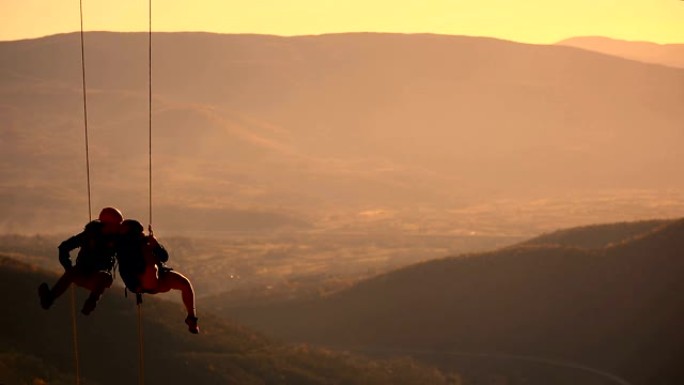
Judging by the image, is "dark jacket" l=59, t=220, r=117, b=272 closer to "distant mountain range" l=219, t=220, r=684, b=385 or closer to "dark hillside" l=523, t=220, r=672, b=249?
"distant mountain range" l=219, t=220, r=684, b=385

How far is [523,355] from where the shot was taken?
81.6m

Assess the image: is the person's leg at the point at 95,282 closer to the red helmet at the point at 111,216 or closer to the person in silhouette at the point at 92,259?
the person in silhouette at the point at 92,259

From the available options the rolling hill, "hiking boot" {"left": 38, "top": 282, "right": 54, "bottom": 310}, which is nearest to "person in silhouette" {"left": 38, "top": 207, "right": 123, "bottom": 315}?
"hiking boot" {"left": 38, "top": 282, "right": 54, "bottom": 310}

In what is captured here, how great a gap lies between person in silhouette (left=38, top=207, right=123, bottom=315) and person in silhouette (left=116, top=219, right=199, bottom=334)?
6.9 inches

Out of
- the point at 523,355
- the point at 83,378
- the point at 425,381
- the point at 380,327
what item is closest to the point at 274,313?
the point at 380,327

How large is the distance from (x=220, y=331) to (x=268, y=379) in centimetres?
1013

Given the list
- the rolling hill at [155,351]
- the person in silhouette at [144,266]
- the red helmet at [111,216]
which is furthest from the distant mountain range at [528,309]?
the red helmet at [111,216]

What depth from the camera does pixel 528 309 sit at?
292ft

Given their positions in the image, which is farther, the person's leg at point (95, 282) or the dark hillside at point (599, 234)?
the dark hillside at point (599, 234)

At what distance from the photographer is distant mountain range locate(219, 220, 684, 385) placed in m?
80.1

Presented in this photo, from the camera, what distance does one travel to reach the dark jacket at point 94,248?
17688mm

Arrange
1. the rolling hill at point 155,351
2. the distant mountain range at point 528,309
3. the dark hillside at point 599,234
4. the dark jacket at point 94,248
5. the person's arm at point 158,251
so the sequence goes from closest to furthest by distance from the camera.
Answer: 1. the person's arm at point 158,251
2. the dark jacket at point 94,248
3. the rolling hill at point 155,351
4. the distant mountain range at point 528,309
5. the dark hillside at point 599,234

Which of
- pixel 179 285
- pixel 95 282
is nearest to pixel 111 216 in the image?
pixel 95 282

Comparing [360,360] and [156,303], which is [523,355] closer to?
[360,360]
